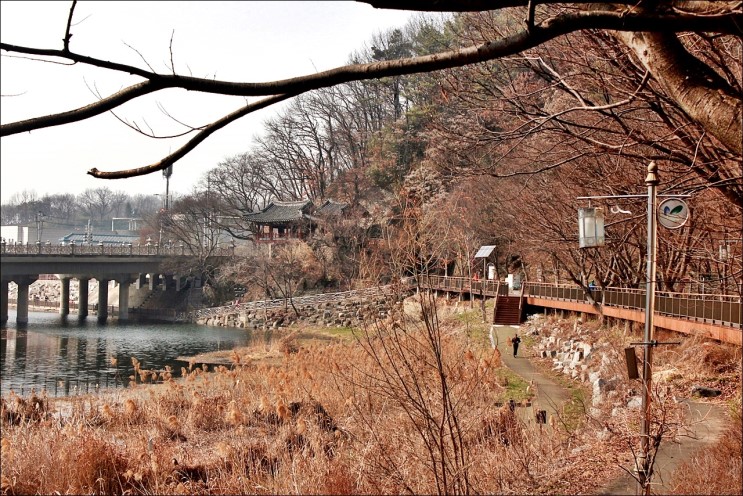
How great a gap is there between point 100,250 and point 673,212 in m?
52.6

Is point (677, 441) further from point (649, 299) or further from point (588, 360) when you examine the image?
point (588, 360)

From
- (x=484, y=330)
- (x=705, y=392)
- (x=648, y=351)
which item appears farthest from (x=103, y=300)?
(x=648, y=351)

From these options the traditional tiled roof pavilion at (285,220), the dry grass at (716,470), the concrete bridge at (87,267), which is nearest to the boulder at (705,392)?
the dry grass at (716,470)

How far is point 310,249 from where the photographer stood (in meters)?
50.6

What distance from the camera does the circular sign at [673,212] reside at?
7.45 meters

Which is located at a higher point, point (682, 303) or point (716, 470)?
point (682, 303)

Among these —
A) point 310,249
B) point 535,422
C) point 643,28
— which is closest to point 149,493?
point 535,422

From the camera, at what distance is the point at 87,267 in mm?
53156

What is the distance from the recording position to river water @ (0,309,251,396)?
23698 mm

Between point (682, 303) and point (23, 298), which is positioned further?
point (23, 298)

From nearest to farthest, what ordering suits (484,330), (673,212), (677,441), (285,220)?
(673,212) < (677,441) < (484,330) < (285,220)

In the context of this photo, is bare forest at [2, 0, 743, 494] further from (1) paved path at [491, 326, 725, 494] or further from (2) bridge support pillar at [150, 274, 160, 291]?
(2) bridge support pillar at [150, 274, 160, 291]

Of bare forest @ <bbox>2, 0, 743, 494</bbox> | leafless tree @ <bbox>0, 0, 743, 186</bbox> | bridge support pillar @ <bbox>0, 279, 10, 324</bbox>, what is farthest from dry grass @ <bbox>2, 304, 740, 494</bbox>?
bridge support pillar @ <bbox>0, 279, 10, 324</bbox>

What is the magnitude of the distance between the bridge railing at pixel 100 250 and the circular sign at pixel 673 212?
47.8 meters
